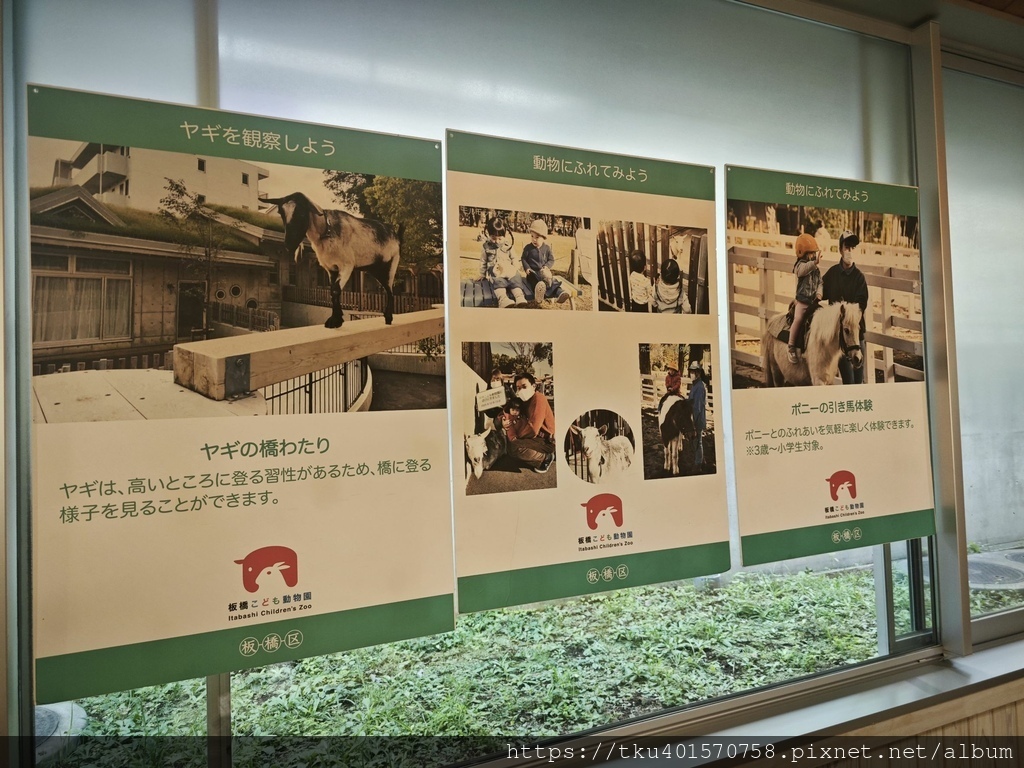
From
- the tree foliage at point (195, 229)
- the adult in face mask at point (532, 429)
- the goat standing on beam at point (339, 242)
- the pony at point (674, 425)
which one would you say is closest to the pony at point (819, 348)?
the pony at point (674, 425)

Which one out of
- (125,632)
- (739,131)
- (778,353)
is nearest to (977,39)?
(739,131)

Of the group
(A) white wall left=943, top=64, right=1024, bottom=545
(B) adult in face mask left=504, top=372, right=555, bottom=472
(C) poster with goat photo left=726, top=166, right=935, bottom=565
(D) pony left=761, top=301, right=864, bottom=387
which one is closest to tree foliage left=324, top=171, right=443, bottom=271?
(B) adult in face mask left=504, top=372, right=555, bottom=472

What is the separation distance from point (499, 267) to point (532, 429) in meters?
0.43

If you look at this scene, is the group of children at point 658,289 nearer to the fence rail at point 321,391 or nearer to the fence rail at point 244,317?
the fence rail at point 321,391

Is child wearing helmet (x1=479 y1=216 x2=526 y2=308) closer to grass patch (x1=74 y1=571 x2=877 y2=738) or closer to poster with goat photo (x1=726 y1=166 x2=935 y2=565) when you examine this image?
poster with goat photo (x1=726 y1=166 x2=935 y2=565)

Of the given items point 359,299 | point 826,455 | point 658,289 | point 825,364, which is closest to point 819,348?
point 825,364

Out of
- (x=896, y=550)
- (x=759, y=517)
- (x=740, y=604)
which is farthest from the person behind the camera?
(x=896, y=550)

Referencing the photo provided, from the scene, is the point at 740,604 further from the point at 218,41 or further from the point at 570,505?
the point at 218,41

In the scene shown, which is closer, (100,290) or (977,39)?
(100,290)

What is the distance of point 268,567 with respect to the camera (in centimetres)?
138

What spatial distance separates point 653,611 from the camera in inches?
75.2

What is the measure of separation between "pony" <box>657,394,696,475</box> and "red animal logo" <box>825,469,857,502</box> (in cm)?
55

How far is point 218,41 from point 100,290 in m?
→ 0.64

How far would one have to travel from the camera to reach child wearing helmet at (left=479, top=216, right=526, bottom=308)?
1.62 meters
